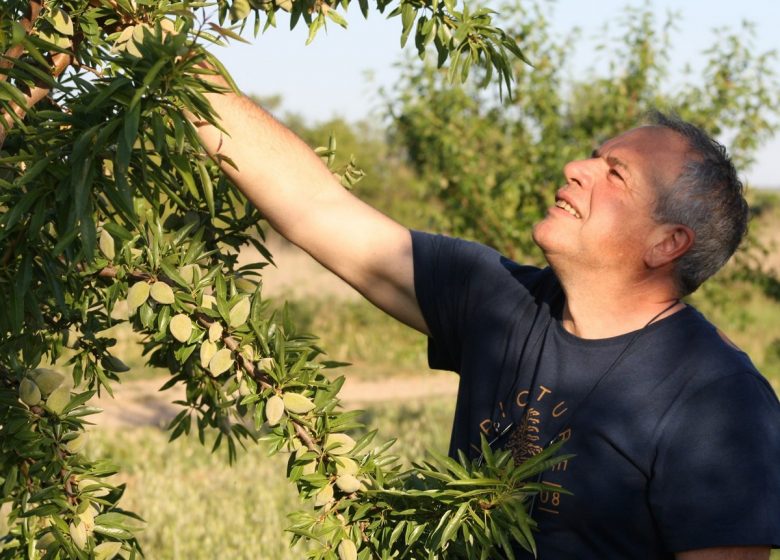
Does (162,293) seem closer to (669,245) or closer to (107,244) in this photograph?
(107,244)

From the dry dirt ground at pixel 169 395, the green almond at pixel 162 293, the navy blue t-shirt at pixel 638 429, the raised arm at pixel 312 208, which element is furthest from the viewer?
the dry dirt ground at pixel 169 395

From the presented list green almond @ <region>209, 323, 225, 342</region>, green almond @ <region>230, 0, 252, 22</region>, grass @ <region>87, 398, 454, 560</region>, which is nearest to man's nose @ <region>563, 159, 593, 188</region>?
green almond @ <region>230, 0, 252, 22</region>

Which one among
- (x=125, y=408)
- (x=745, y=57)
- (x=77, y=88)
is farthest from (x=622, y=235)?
(x=125, y=408)

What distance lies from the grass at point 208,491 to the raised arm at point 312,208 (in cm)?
161

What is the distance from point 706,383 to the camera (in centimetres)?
199

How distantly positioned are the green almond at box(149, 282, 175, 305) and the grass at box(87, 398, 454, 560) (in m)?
2.23

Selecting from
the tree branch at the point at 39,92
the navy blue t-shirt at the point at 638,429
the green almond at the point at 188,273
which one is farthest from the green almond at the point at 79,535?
the navy blue t-shirt at the point at 638,429

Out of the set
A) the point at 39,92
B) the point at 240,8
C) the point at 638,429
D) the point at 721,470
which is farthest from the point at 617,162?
the point at 39,92

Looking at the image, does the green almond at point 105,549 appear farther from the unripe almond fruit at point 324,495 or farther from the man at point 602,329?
the man at point 602,329

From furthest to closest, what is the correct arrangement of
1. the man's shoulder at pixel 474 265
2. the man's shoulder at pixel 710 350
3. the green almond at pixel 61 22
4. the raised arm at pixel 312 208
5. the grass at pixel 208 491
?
1. the grass at pixel 208 491
2. the man's shoulder at pixel 474 265
3. the raised arm at pixel 312 208
4. the man's shoulder at pixel 710 350
5. the green almond at pixel 61 22

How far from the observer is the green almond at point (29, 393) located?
67.6 inches

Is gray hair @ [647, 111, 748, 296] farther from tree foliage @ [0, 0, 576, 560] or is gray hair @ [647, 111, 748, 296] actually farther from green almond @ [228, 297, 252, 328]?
green almond @ [228, 297, 252, 328]

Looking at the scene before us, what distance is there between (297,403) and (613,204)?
91 cm

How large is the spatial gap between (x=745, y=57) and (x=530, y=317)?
19.6 feet
